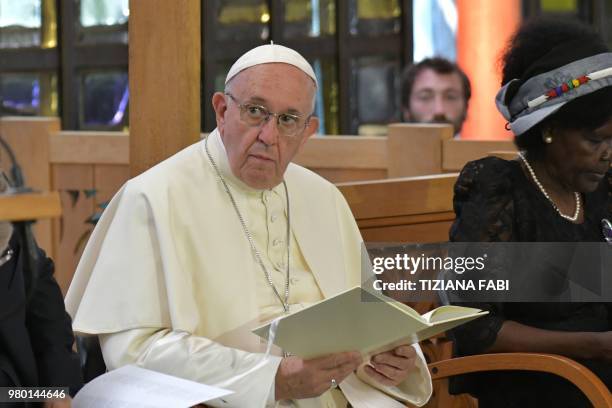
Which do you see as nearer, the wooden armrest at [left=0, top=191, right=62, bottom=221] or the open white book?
the wooden armrest at [left=0, top=191, right=62, bottom=221]


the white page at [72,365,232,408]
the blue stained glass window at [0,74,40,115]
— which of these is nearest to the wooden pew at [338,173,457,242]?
the white page at [72,365,232,408]

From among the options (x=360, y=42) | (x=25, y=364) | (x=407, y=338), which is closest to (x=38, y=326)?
(x=25, y=364)

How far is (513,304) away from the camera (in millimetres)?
4172

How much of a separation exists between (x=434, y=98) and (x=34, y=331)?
5243 mm

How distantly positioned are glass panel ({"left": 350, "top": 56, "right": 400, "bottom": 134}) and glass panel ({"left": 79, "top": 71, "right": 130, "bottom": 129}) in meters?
1.71

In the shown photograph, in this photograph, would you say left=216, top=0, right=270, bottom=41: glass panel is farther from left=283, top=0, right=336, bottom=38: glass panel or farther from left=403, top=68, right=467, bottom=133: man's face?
left=403, top=68, right=467, bottom=133: man's face

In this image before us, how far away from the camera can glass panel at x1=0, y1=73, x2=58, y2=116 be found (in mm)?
9711

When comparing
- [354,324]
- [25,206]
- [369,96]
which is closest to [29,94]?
[369,96]

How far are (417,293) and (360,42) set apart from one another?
613 centimetres

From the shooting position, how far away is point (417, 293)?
462 centimetres

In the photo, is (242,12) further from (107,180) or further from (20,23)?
(107,180)

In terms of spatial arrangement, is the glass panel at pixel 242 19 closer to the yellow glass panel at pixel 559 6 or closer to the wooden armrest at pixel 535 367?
the yellow glass panel at pixel 559 6

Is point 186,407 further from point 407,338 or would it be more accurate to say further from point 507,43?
point 507,43

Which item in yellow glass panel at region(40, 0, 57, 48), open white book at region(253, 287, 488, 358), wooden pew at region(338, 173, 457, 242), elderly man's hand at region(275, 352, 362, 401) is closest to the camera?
open white book at region(253, 287, 488, 358)
